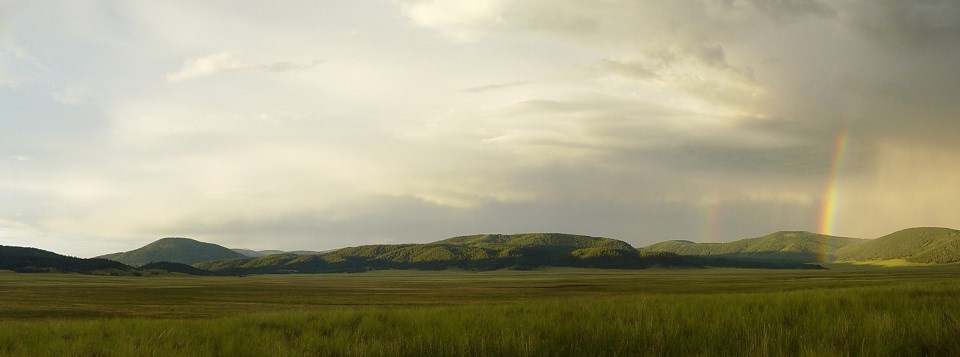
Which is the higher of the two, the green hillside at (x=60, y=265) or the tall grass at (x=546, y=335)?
the green hillside at (x=60, y=265)

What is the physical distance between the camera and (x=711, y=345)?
868cm

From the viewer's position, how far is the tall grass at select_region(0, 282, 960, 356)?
8484mm

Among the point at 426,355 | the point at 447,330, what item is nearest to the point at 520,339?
the point at 426,355

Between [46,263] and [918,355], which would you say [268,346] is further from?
[46,263]

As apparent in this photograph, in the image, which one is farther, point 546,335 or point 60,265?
point 60,265

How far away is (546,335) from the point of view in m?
9.87

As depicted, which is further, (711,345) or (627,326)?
(627,326)

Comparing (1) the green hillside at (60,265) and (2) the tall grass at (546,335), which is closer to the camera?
(2) the tall grass at (546,335)

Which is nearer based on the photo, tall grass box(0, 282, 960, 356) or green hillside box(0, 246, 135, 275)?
tall grass box(0, 282, 960, 356)

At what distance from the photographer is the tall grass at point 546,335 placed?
334 inches

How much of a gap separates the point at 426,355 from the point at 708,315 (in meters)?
6.41

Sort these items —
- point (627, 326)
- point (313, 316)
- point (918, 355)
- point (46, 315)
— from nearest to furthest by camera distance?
point (918, 355) → point (627, 326) → point (313, 316) → point (46, 315)

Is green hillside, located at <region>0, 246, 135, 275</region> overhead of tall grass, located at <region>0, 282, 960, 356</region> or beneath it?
overhead

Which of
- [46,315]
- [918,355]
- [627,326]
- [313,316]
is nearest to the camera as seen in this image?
[918,355]
